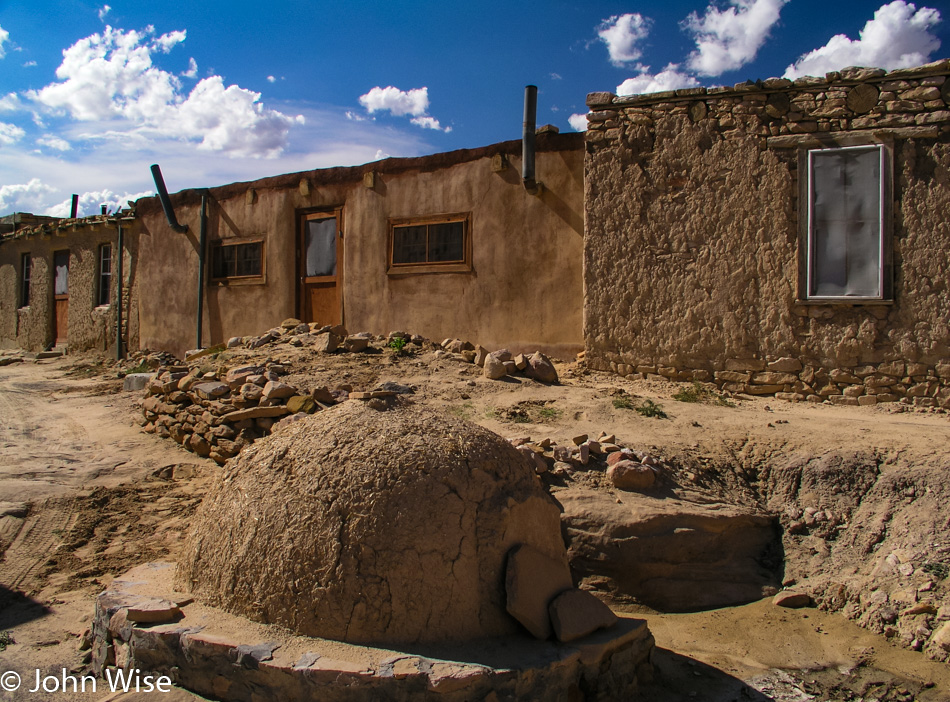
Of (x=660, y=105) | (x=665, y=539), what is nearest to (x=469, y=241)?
(x=660, y=105)

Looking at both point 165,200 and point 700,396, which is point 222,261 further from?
point 700,396

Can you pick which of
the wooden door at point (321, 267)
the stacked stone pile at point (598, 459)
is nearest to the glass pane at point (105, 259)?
the wooden door at point (321, 267)

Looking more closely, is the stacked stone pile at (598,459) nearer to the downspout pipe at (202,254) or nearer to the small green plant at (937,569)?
the small green plant at (937,569)

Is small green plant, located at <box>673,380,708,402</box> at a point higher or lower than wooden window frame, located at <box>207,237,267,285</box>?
lower

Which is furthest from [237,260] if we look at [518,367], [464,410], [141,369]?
[464,410]

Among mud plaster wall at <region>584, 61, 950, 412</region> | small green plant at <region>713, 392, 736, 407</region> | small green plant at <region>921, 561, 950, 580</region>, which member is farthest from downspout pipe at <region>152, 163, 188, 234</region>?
small green plant at <region>921, 561, 950, 580</region>

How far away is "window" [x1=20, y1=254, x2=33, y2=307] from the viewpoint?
15.4 meters

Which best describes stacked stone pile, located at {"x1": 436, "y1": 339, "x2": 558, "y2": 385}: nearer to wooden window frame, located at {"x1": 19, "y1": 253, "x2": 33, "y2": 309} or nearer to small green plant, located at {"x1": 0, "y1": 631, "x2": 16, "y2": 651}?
small green plant, located at {"x1": 0, "y1": 631, "x2": 16, "y2": 651}

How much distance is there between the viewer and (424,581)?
2635 mm

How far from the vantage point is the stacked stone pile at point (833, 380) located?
6.22 m

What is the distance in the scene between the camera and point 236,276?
10.9 m

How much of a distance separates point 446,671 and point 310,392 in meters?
4.06

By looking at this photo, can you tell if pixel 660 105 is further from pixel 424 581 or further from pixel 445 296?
pixel 424 581

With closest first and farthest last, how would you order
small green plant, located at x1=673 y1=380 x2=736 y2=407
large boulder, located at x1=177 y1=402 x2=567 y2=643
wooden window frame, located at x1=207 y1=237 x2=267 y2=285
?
large boulder, located at x1=177 y1=402 x2=567 y2=643 → small green plant, located at x1=673 y1=380 x2=736 y2=407 → wooden window frame, located at x1=207 y1=237 x2=267 y2=285
